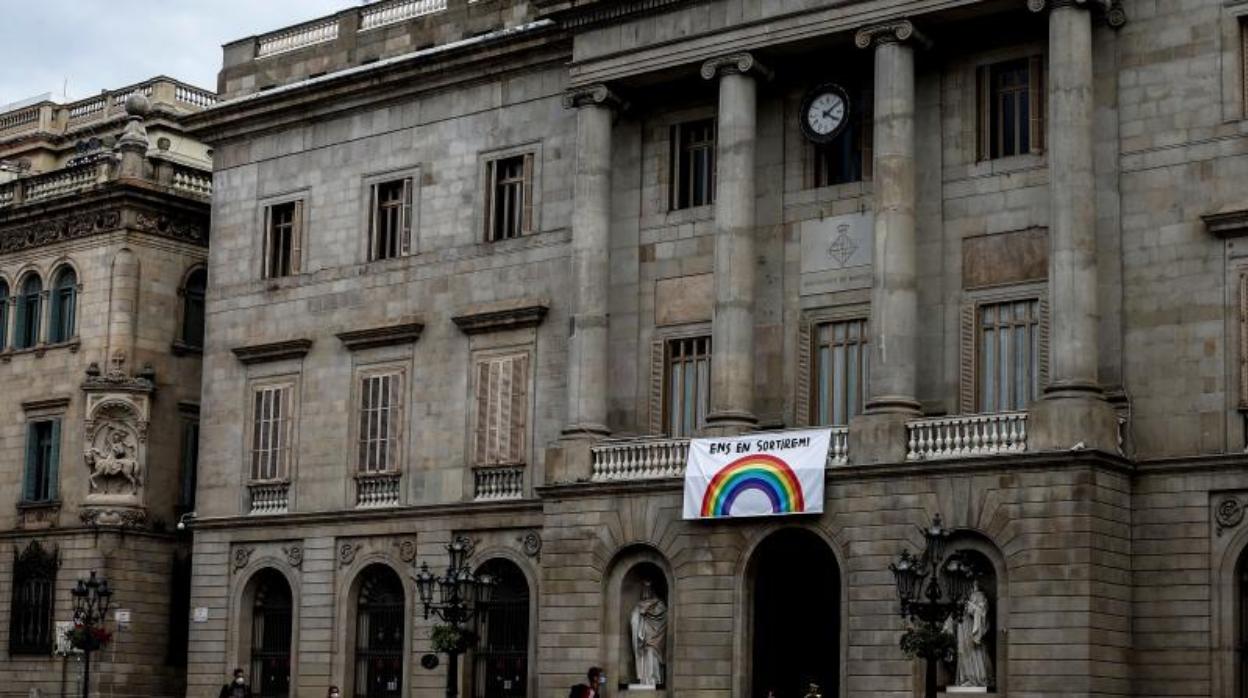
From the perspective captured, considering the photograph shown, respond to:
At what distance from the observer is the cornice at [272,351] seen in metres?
47.8

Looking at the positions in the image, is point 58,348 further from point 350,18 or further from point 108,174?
point 350,18

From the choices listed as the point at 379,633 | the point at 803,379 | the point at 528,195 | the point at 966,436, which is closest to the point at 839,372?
the point at 803,379

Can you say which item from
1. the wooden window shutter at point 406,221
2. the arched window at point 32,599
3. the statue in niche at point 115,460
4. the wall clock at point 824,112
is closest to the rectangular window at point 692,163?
the wall clock at point 824,112

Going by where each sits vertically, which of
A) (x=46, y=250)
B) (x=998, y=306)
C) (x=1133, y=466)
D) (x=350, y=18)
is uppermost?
(x=350, y=18)

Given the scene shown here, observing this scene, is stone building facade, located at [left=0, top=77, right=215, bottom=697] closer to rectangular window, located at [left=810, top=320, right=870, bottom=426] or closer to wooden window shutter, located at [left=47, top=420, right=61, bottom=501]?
wooden window shutter, located at [left=47, top=420, right=61, bottom=501]

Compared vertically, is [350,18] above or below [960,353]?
above

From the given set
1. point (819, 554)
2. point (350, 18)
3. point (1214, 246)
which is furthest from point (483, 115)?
point (1214, 246)

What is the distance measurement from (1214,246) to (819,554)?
30.6 feet

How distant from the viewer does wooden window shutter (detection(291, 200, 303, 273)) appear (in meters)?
48.6

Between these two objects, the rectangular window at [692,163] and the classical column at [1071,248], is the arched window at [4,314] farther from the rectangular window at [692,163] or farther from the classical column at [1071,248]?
the classical column at [1071,248]

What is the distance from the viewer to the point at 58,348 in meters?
53.5

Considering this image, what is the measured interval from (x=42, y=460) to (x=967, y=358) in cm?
2700

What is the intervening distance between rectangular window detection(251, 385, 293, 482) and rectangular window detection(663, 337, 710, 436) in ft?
35.3

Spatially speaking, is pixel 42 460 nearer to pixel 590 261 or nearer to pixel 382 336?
pixel 382 336
